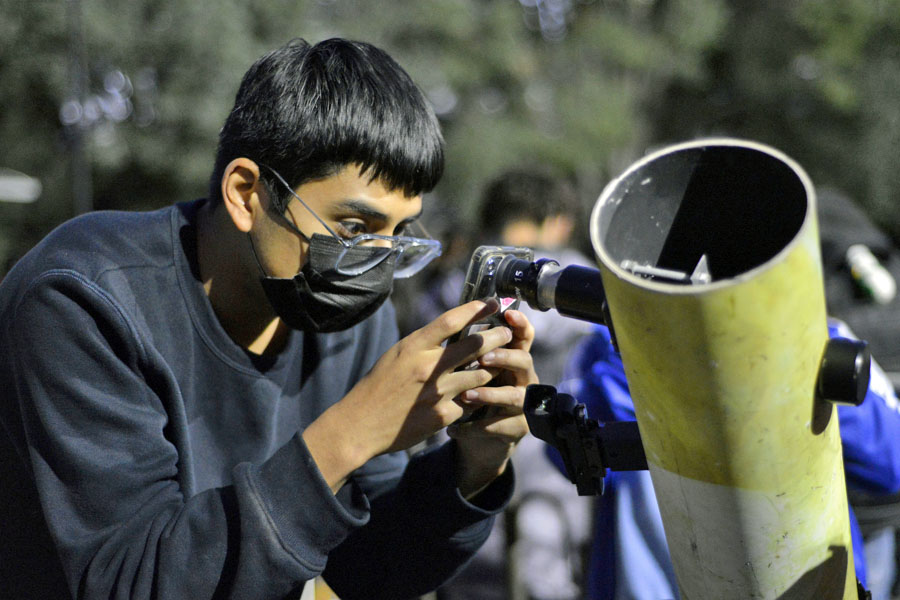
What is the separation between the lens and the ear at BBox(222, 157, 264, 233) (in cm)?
181

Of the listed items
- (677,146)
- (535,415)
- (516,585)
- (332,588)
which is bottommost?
(516,585)

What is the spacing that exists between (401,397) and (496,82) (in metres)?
18.7

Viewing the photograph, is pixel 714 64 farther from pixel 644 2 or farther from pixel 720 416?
pixel 720 416

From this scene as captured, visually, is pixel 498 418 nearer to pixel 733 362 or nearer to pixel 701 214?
pixel 701 214

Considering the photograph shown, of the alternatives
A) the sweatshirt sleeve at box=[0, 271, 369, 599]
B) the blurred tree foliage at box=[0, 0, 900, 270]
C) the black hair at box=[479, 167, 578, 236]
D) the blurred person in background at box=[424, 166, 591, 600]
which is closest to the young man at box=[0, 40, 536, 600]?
the sweatshirt sleeve at box=[0, 271, 369, 599]

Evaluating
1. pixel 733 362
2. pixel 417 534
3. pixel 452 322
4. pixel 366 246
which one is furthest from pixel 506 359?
pixel 733 362

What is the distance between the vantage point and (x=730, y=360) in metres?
0.89

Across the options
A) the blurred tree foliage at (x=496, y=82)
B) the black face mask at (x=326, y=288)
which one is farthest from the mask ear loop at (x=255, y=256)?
the blurred tree foliage at (x=496, y=82)

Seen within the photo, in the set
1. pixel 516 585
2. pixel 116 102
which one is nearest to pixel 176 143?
pixel 116 102

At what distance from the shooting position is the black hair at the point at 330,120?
1776mm

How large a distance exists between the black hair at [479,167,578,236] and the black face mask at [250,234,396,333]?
→ 2.30 m

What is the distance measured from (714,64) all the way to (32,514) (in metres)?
22.4

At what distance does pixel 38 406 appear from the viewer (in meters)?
1.40

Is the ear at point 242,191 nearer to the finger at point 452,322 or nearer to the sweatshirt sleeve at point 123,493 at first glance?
the sweatshirt sleeve at point 123,493
